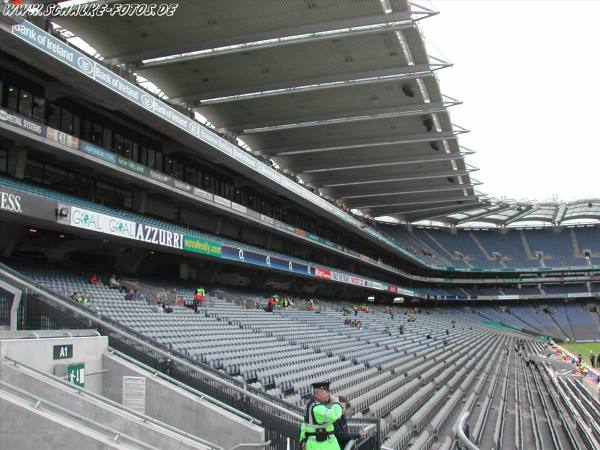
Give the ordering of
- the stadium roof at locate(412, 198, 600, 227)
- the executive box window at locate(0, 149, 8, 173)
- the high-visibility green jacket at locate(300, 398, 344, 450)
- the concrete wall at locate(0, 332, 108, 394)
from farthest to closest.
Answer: the stadium roof at locate(412, 198, 600, 227) → the executive box window at locate(0, 149, 8, 173) → the concrete wall at locate(0, 332, 108, 394) → the high-visibility green jacket at locate(300, 398, 344, 450)

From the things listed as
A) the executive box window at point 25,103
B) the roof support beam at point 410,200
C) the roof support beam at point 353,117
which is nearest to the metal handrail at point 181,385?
the executive box window at point 25,103

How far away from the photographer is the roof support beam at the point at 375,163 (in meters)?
37.7

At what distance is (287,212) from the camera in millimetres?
40719

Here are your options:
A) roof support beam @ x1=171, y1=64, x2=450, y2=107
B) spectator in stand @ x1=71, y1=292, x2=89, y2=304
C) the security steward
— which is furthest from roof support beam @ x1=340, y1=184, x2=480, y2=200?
the security steward

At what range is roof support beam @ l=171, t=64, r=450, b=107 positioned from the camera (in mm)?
25109

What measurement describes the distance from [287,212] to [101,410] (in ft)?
109

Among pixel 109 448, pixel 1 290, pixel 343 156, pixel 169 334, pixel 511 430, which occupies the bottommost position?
pixel 511 430

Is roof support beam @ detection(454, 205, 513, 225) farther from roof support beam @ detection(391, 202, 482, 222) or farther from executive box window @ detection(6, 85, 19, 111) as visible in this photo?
executive box window @ detection(6, 85, 19, 111)

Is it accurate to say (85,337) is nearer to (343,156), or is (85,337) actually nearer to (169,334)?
(169,334)

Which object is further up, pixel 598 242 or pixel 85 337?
pixel 598 242

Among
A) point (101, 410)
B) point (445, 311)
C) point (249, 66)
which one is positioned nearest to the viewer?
point (101, 410)

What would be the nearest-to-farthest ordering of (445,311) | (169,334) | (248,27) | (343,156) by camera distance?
(169,334) → (248,27) → (343,156) → (445,311)

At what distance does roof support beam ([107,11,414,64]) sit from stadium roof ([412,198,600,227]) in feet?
136

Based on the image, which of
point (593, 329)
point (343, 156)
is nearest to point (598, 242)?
point (593, 329)
